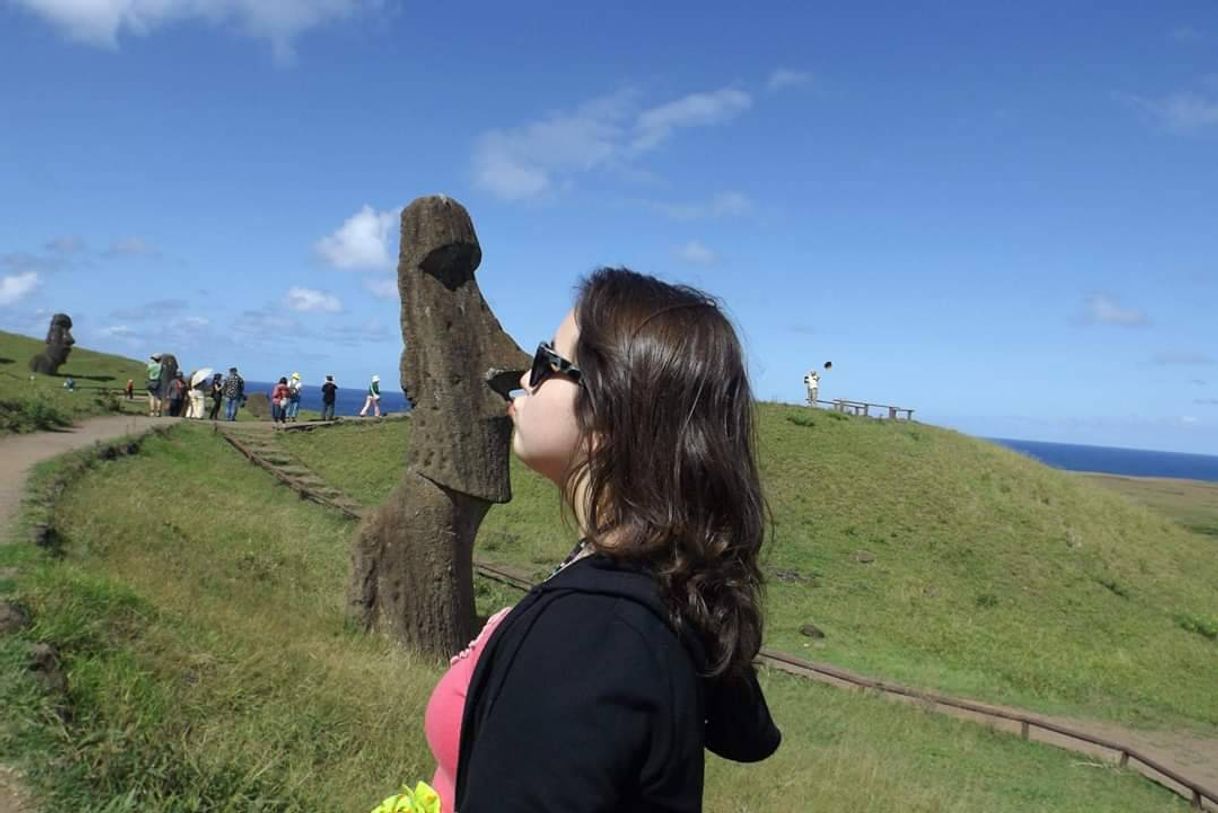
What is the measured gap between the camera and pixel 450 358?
9.79 metres

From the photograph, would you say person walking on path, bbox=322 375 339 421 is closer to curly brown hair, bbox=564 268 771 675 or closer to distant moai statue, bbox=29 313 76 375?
distant moai statue, bbox=29 313 76 375

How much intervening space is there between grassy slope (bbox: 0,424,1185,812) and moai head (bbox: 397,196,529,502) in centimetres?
177

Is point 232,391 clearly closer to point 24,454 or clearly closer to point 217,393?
point 217,393

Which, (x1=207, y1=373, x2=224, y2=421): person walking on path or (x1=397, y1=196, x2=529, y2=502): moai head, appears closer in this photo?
(x1=397, y1=196, x2=529, y2=502): moai head

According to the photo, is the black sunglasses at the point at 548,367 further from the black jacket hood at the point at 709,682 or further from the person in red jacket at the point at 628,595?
the black jacket hood at the point at 709,682

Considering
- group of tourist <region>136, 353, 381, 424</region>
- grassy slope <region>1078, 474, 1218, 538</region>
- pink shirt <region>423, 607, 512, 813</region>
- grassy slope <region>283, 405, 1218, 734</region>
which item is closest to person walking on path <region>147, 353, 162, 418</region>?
group of tourist <region>136, 353, 381, 424</region>

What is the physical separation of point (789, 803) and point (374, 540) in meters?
4.59

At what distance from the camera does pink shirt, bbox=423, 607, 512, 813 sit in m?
2.01

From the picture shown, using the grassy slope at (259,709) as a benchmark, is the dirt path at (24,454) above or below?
above

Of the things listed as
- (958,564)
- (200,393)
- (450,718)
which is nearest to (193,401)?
(200,393)

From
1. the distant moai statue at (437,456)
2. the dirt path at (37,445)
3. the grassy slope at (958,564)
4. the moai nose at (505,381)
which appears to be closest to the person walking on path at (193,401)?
the dirt path at (37,445)

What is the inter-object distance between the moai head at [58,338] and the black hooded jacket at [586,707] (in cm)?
4087

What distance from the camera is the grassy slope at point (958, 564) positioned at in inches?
684

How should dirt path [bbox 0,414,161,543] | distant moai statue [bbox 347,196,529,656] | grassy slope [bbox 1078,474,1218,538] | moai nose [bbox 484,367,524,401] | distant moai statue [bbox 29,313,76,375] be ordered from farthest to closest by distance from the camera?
grassy slope [bbox 1078,474,1218,538], distant moai statue [bbox 29,313,76,375], dirt path [bbox 0,414,161,543], distant moai statue [bbox 347,196,529,656], moai nose [bbox 484,367,524,401]
